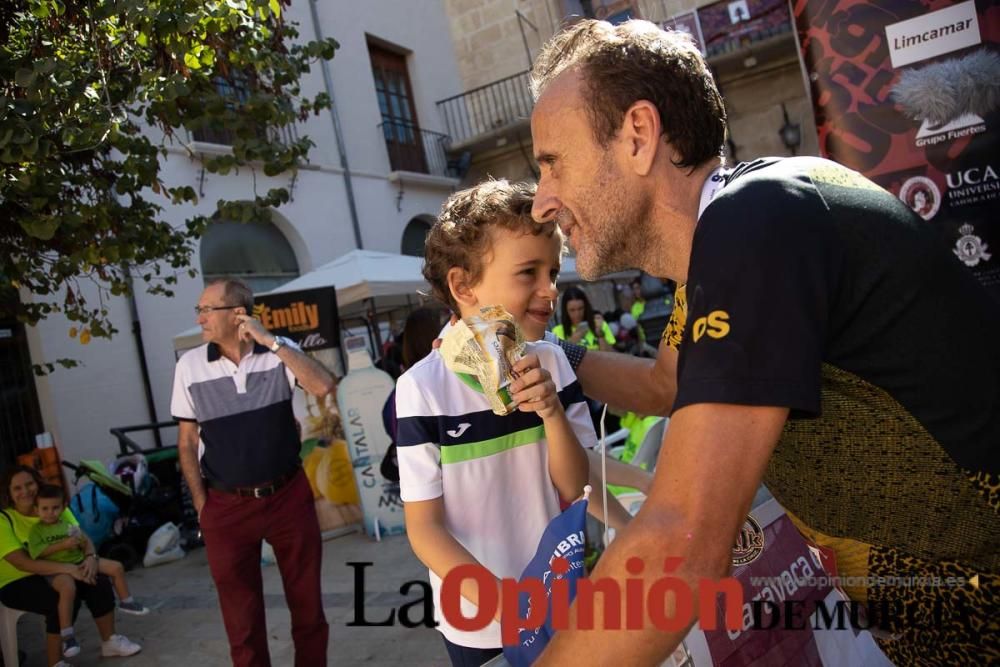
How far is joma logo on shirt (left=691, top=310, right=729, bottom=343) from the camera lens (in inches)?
36.9

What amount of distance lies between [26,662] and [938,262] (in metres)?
5.92

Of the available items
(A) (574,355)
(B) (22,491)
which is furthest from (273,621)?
(A) (574,355)

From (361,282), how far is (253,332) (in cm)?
361

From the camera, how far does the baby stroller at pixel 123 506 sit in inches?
263

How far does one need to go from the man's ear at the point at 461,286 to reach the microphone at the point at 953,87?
243 centimetres

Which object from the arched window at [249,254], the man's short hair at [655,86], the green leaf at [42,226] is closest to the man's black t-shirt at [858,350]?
the man's short hair at [655,86]

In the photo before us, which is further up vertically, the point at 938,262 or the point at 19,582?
the point at 938,262

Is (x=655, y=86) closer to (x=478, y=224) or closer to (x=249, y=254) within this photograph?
(x=478, y=224)

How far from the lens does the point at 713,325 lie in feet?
3.11

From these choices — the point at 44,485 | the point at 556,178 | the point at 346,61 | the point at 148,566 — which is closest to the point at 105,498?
the point at 148,566

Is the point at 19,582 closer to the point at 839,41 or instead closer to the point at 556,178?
the point at 556,178

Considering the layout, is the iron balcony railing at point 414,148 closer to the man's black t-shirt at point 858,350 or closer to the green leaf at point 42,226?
the green leaf at point 42,226

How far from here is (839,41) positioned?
320 centimetres

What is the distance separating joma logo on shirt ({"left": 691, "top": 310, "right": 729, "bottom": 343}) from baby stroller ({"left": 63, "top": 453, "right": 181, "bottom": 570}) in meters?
7.10
